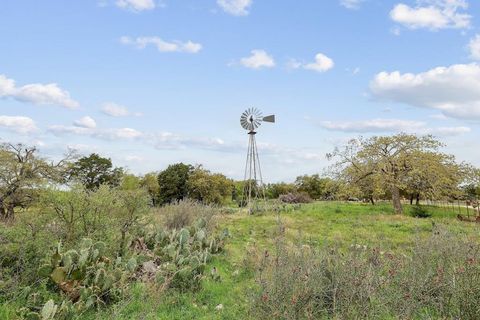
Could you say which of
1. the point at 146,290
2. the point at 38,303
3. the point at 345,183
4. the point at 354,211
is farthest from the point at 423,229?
the point at 38,303

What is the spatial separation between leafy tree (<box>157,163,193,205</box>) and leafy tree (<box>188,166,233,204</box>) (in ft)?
3.40

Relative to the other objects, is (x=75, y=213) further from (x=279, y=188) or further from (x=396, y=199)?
(x=279, y=188)

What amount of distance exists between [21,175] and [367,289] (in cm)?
2031

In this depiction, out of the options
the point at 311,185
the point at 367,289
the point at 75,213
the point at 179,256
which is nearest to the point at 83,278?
the point at 75,213

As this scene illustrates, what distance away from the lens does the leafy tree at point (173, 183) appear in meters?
45.6

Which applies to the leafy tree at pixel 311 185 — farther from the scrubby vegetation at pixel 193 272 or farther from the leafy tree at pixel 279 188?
the scrubby vegetation at pixel 193 272

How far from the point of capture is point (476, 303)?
390cm

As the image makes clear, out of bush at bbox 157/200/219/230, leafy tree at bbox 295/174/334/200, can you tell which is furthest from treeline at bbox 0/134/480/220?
leafy tree at bbox 295/174/334/200

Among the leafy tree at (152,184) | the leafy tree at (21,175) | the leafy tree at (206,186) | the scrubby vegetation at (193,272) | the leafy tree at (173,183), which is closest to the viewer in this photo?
the scrubby vegetation at (193,272)

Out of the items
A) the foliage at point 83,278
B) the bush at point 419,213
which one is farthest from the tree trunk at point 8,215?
the bush at point 419,213

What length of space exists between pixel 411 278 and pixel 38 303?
478 cm

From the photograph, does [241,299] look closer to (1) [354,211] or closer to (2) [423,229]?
(2) [423,229]

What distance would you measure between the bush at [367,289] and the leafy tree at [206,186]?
3704cm

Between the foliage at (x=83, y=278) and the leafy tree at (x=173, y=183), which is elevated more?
the leafy tree at (x=173, y=183)
